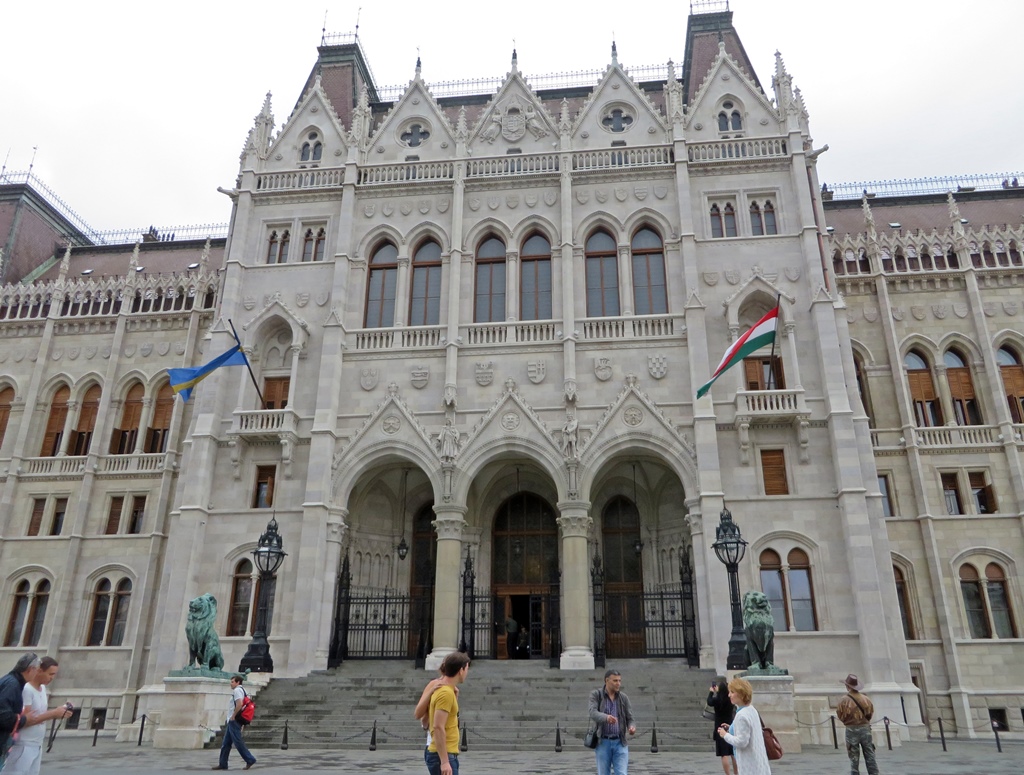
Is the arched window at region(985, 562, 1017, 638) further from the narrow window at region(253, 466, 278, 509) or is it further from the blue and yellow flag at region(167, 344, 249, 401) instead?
the blue and yellow flag at region(167, 344, 249, 401)

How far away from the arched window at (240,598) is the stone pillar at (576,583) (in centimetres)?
991

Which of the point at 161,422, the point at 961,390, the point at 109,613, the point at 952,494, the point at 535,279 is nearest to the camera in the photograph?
the point at 535,279

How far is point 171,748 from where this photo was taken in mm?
17438

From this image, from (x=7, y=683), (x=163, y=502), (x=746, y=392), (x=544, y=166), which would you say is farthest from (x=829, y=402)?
(x=163, y=502)

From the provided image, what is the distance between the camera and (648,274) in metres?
27.6

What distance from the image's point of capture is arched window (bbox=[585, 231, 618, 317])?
27281mm

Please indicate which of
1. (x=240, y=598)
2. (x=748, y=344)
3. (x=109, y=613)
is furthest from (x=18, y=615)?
(x=748, y=344)

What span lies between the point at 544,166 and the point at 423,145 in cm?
492

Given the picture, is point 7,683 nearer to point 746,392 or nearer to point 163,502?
point 746,392

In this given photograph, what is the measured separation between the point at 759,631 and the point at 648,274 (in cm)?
1417

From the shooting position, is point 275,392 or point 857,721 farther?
point 275,392

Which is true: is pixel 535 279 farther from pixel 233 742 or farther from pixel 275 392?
pixel 233 742

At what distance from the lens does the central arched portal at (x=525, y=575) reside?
25.7 meters

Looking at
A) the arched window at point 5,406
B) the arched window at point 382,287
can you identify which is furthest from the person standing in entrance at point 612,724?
the arched window at point 5,406
